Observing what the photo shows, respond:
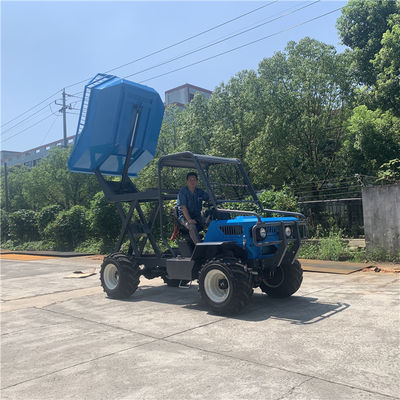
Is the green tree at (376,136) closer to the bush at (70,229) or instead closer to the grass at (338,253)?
the grass at (338,253)

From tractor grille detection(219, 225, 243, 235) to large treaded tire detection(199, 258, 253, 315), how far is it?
0.46m

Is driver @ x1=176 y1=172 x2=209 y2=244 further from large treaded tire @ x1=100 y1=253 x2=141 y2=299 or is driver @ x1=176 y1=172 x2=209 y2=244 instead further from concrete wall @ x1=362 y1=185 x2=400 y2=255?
concrete wall @ x1=362 y1=185 x2=400 y2=255

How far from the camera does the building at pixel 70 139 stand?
63.8m

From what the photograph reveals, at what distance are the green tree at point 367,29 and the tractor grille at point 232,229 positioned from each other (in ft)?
55.3

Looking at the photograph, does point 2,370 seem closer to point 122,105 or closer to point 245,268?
point 245,268

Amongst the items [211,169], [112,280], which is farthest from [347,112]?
[112,280]

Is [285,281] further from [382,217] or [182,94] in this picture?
[182,94]

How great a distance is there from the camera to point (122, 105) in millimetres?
8609

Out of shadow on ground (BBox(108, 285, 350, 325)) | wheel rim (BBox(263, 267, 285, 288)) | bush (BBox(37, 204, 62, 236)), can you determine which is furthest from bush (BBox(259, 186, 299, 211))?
bush (BBox(37, 204, 62, 236))

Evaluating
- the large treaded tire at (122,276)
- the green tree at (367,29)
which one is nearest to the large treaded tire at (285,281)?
the large treaded tire at (122,276)

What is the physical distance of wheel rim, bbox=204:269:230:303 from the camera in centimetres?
654

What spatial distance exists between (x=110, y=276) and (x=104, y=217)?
515 inches

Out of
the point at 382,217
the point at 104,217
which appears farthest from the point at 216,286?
the point at 104,217

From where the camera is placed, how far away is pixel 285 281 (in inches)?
295
